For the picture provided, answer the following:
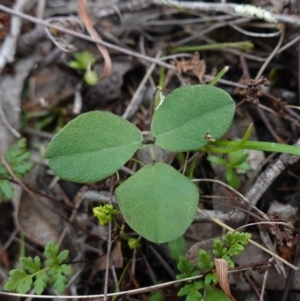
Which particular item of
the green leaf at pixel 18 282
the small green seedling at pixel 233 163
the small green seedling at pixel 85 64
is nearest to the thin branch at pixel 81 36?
the small green seedling at pixel 85 64

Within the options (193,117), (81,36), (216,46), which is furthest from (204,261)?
Answer: (81,36)

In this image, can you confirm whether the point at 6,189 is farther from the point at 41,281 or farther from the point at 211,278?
the point at 211,278

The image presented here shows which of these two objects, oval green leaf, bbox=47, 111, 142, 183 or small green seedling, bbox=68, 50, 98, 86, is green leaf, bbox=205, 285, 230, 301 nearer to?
oval green leaf, bbox=47, 111, 142, 183

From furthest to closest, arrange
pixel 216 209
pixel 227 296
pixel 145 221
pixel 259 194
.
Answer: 1. pixel 216 209
2. pixel 259 194
3. pixel 227 296
4. pixel 145 221

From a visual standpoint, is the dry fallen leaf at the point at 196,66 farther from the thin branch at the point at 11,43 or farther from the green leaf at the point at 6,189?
the green leaf at the point at 6,189

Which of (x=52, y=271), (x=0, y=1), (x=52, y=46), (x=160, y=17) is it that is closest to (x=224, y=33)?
(x=160, y=17)

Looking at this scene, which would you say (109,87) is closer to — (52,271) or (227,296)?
(52,271)

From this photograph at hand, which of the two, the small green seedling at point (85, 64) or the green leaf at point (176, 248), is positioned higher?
the small green seedling at point (85, 64)
